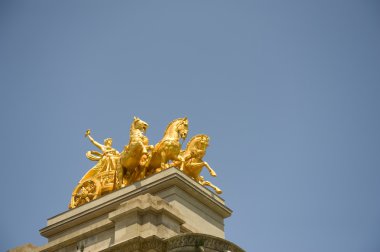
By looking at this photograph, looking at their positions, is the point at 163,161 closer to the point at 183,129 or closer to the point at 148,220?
the point at 183,129

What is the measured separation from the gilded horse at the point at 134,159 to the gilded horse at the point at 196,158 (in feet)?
5.79

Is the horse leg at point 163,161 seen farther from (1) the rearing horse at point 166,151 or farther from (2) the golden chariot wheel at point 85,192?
(2) the golden chariot wheel at point 85,192

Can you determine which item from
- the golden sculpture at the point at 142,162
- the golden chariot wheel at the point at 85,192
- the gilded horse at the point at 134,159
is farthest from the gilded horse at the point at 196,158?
the golden chariot wheel at the point at 85,192

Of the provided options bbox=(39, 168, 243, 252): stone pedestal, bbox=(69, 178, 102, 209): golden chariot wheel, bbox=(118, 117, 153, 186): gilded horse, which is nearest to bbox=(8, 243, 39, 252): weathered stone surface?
bbox=(39, 168, 243, 252): stone pedestal

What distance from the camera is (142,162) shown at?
34.0 meters

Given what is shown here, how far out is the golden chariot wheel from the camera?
34625 mm

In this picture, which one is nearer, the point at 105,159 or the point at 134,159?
the point at 134,159

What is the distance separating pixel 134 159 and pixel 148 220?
5.58 meters

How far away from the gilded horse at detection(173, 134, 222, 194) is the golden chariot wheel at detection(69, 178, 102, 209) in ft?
13.0

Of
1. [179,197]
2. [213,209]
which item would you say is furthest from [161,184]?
[213,209]

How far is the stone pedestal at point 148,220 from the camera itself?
28.0 meters

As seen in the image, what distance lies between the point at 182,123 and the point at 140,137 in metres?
2.14

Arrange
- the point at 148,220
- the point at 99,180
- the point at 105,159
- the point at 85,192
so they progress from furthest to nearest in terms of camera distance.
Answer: the point at 105,159 → the point at 99,180 → the point at 85,192 → the point at 148,220

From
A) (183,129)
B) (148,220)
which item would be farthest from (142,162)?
(148,220)
